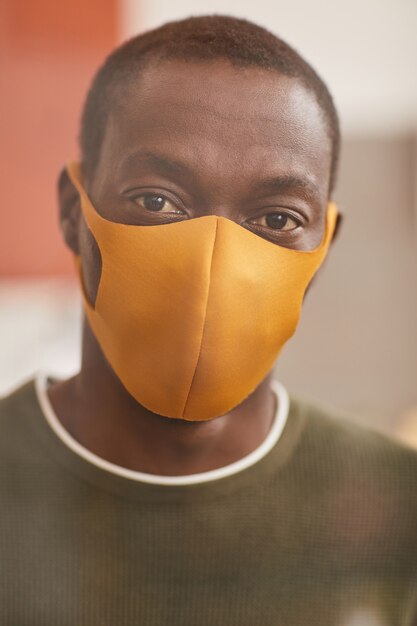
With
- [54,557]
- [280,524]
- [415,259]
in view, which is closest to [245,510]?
[280,524]

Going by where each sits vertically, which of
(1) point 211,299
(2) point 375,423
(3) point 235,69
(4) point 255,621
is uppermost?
(3) point 235,69

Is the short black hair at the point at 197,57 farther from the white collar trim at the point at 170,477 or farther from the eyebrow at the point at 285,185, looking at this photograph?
the white collar trim at the point at 170,477

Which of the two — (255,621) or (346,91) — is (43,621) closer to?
(255,621)

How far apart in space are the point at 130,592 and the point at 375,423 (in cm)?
26

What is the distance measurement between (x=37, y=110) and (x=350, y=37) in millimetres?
303

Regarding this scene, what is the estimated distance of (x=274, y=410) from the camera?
575mm

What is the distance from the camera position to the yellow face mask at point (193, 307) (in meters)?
0.45

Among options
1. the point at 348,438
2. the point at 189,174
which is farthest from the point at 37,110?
the point at 348,438

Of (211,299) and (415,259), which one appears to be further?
(415,259)

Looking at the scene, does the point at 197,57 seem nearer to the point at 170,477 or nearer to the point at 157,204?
the point at 157,204

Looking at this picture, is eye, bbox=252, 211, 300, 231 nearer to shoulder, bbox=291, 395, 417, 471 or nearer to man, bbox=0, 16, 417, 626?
man, bbox=0, 16, 417, 626

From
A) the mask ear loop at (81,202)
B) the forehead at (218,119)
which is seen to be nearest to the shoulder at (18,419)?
the mask ear loop at (81,202)

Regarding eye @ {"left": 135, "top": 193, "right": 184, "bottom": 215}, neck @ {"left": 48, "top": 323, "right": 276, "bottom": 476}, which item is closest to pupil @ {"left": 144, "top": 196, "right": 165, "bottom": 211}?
eye @ {"left": 135, "top": 193, "right": 184, "bottom": 215}

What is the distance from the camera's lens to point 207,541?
0.52 metres
